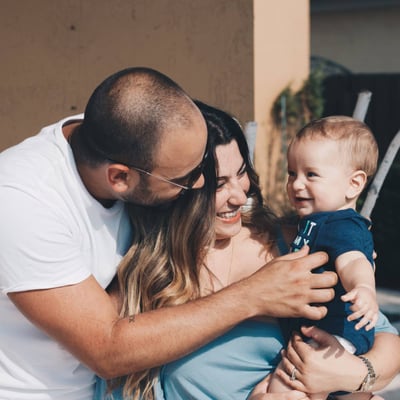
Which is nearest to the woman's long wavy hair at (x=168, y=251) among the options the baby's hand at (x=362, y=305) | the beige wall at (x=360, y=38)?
the baby's hand at (x=362, y=305)

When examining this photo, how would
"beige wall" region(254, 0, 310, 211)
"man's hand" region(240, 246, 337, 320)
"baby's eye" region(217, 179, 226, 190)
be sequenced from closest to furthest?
"man's hand" region(240, 246, 337, 320) → "baby's eye" region(217, 179, 226, 190) → "beige wall" region(254, 0, 310, 211)

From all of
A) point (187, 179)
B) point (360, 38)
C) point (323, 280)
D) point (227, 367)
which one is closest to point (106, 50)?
point (187, 179)

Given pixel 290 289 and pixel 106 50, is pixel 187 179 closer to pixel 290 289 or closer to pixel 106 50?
pixel 290 289

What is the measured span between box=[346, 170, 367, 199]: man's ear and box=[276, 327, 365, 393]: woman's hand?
0.46 metres

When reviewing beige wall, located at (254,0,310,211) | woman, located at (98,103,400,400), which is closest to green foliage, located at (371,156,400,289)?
beige wall, located at (254,0,310,211)

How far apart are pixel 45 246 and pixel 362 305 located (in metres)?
0.90

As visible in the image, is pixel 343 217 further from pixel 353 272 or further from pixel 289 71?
pixel 289 71

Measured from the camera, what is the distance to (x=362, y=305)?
2.30m

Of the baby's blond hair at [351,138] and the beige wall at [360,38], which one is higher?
the baby's blond hair at [351,138]

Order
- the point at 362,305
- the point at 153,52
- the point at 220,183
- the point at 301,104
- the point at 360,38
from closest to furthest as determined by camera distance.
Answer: the point at 362,305
the point at 220,183
the point at 153,52
the point at 301,104
the point at 360,38

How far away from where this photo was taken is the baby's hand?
2.30m

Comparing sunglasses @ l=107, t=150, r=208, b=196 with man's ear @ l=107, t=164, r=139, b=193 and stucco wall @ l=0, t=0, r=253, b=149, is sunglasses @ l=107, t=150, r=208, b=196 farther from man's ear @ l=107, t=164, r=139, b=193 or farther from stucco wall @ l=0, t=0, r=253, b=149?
stucco wall @ l=0, t=0, r=253, b=149

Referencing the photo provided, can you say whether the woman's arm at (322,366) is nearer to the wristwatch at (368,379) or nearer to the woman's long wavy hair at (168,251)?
the wristwatch at (368,379)

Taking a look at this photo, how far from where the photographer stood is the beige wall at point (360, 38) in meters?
13.9
